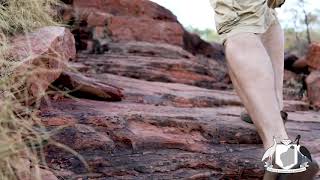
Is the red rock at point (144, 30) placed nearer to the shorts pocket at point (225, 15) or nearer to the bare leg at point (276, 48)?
the bare leg at point (276, 48)

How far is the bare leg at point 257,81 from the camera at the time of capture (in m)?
2.58

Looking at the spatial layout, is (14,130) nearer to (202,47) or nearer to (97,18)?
(97,18)

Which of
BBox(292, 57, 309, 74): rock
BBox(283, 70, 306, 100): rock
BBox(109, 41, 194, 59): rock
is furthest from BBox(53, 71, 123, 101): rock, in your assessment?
BBox(292, 57, 309, 74): rock

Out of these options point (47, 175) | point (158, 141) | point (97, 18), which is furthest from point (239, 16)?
point (97, 18)

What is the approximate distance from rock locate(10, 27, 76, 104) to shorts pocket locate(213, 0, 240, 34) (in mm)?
866

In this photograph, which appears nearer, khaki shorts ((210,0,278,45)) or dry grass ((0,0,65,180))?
dry grass ((0,0,65,180))

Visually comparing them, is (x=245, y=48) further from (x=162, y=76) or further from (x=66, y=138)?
(x=162, y=76)

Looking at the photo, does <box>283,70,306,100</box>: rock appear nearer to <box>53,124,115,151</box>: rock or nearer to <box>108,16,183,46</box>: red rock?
<box>108,16,183,46</box>: red rock

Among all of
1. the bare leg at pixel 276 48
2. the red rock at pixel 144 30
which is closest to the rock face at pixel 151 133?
the bare leg at pixel 276 48

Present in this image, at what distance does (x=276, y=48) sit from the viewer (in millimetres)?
3316

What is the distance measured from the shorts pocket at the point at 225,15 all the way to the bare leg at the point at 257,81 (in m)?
0.07

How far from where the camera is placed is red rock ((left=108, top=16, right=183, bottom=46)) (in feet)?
26.5

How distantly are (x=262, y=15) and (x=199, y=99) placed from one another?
202 centimetres

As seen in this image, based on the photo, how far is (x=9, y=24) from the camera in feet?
10.3
